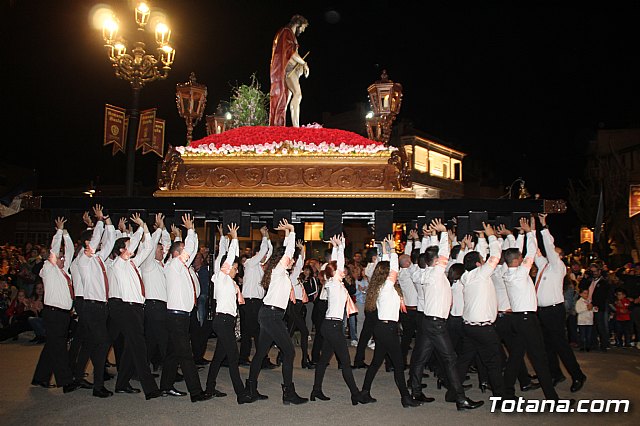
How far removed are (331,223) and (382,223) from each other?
A: 87 cm

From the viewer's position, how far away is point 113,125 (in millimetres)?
12961

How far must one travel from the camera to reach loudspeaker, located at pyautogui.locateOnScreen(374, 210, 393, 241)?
941cm

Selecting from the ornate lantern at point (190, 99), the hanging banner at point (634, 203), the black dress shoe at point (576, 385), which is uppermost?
the ornate lantern at point (190, 99)

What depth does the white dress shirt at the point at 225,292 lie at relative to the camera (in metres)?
7.64

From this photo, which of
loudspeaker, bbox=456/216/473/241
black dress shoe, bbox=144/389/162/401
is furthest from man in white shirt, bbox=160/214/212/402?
loudspeaker, bbox=456/216/473/241

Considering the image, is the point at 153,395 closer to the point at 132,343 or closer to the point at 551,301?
the point at 132,343

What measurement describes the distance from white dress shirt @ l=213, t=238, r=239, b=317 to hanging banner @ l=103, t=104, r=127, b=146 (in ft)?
21.8

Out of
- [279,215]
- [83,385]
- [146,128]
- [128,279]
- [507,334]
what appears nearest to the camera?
[128,279]

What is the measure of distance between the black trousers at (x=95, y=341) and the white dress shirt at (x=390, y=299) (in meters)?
3.94

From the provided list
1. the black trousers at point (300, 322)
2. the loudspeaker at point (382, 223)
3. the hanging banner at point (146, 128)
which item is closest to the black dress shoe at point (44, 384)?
the black trousers at point (300, 322)

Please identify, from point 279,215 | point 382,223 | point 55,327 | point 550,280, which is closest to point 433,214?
point 382,223

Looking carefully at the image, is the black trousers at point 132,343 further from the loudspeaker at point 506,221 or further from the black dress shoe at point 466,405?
the loudspeaker at point 506,221

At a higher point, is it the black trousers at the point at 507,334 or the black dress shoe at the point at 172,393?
the black trousers at the point at 507,334

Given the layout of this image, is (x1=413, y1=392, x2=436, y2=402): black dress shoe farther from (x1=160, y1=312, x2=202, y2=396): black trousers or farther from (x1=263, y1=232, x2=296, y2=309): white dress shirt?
(x1=160, y1=312, x2=202, y2=396): black trousers
